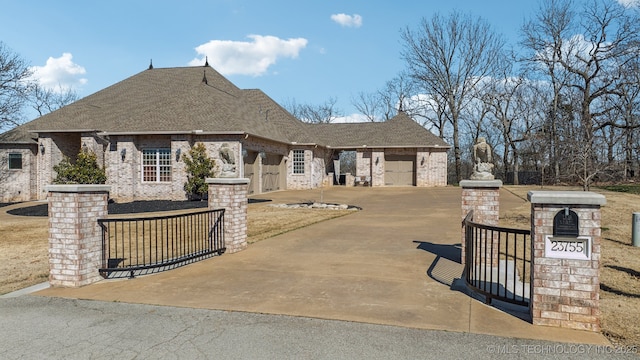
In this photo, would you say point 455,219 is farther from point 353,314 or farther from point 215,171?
point 215,171

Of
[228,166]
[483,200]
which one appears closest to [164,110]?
[228,166]

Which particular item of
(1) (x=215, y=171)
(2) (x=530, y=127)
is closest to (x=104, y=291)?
(1) (x=215, y=171)

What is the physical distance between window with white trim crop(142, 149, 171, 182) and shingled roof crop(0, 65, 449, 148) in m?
1.25

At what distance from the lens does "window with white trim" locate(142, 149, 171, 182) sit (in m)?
20.9

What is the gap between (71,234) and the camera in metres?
6.23

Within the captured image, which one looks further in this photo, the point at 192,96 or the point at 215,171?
the point at 192,96

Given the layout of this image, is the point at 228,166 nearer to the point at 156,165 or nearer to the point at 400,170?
the point at 156,165

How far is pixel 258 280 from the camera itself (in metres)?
6.49

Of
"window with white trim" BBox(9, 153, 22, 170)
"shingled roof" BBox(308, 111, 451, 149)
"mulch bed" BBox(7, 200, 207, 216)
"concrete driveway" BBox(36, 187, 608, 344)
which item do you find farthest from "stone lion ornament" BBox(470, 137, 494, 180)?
"window with white trim" BBox(9, 153, 22, 170)

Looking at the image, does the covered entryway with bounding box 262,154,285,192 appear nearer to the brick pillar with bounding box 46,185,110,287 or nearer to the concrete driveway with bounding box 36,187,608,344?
the concrete driveway with bounding box 36,187,608,344

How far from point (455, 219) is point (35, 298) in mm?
11793

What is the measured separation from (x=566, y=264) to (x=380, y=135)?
2780 cm

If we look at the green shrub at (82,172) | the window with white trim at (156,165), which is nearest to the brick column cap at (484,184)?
the window with white trim at (156,165)

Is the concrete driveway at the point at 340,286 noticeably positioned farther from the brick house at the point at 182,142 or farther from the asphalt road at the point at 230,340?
the brick house at the point at 182,142
